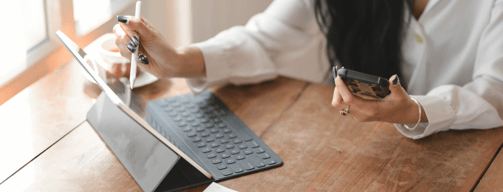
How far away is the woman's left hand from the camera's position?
74 cm

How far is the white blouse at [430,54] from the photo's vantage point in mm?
873

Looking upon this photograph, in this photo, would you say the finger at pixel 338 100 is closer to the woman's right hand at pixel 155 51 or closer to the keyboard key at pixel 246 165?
the keyboard key at pixel 246 165

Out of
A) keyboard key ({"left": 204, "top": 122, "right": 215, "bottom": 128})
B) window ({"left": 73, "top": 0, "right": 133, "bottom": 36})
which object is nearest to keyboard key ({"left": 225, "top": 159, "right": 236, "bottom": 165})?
keyboard key ({"left": 204, "top": 122, "right": 215, "bottom": 128})

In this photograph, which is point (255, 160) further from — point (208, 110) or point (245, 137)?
point (208, 110)

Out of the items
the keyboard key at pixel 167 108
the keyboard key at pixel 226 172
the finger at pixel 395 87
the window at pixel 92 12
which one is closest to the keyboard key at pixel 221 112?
the keyboard key at pixel 167 108

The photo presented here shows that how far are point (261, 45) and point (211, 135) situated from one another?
0.38 m

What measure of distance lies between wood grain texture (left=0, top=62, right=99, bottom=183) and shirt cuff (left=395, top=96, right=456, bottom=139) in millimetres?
676

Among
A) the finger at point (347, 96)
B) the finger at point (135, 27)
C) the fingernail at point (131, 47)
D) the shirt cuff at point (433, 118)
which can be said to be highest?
the finger at point (135, 27)

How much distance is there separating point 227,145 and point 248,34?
405mm

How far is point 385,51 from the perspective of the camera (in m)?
1.13

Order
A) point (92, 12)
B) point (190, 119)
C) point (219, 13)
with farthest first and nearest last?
point (219, 13) → point (92, 12) → point (190, 119)

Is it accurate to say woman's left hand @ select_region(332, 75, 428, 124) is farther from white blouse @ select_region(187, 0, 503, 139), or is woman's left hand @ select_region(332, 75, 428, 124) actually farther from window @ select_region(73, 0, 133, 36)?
window @ select_region(73, 0, 133, 36)

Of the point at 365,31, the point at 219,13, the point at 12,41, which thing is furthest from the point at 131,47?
the point at 219,13

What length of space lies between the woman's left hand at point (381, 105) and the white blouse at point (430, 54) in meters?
0.05
